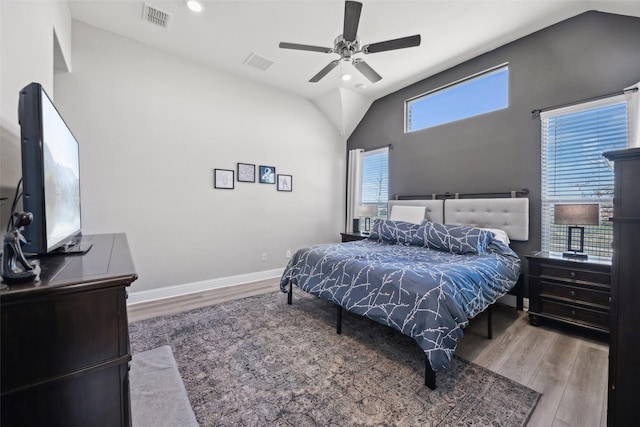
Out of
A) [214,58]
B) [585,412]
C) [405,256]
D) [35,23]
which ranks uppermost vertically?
[214,58]

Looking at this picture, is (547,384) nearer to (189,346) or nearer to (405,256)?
(405,256)

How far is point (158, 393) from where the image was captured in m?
1.62

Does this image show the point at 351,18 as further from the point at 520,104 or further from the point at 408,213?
the point at 408,213

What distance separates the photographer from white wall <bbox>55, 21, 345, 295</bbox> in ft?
9.43

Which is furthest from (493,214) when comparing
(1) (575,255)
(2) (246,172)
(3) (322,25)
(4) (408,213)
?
(2) (246,172)

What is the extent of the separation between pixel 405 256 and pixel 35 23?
11.0 ft

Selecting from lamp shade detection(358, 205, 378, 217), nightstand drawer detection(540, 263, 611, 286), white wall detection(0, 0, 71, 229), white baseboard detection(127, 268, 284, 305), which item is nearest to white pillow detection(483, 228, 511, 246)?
nightstand drawer detection(540, 263, 611, 286)

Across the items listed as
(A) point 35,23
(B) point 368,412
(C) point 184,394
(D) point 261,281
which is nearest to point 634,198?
(B) point 368,412

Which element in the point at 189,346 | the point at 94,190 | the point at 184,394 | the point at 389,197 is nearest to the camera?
the point at 184,394

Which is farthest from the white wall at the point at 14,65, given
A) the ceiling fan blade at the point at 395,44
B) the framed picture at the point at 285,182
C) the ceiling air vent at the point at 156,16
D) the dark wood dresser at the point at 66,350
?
the framed picture at the point at 285,182

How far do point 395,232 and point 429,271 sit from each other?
1.56 metres

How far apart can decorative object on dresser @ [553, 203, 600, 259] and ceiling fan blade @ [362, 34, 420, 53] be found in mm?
2105

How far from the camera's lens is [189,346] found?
85.4 inches

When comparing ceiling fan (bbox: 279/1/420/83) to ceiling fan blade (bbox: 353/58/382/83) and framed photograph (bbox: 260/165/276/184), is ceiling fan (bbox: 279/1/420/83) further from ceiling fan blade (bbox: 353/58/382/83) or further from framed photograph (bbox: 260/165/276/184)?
framed photograph (bbox: 260/165/276/184)
